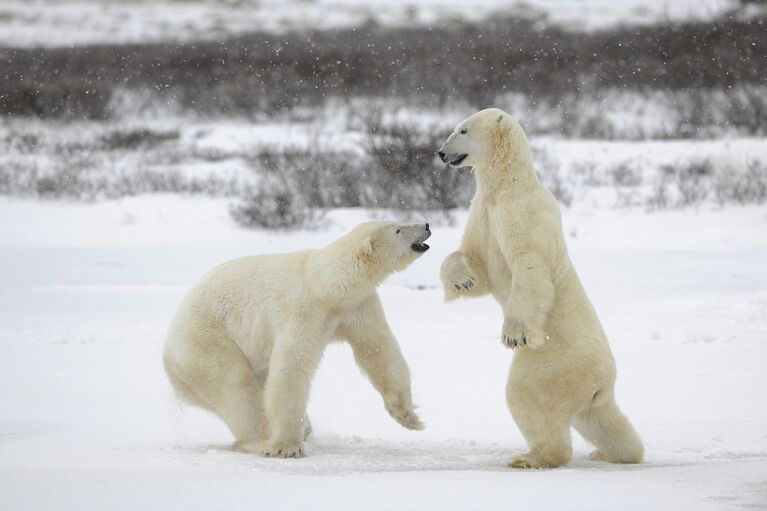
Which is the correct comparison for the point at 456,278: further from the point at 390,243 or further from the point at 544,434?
the point at 544,434

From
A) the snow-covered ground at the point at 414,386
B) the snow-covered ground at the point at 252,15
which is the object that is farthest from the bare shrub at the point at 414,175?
the snow-covered ground at the point at 252,15

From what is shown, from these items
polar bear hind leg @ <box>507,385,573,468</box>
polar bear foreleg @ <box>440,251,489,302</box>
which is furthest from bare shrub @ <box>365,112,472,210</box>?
polar bear hind leg @ <box>507,385,573,468</box>

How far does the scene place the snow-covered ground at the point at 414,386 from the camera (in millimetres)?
2621

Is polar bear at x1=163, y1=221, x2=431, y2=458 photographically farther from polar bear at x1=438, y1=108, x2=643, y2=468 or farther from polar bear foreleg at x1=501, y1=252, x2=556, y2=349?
polar bear foreleg at x1=501, y1=252, x2=556, y2=349

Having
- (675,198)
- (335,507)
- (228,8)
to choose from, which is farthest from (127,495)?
(228,8)

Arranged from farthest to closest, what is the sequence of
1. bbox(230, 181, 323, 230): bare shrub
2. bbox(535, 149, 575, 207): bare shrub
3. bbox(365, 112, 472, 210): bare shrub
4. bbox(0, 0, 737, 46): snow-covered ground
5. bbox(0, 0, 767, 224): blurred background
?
bbox(0, 0, 737, 46): snow-covered ground < bbox(0, 0, 767, 224): blurred background < bbox(365, 112, 472, 210): bare shrub < bbox(535, 149, 575, 207): bare shrub < bbox(230, 181, 323, 230): bare shrub

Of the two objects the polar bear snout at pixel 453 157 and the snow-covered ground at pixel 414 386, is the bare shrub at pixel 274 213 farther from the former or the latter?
the polar bear snout at pixel 453 157

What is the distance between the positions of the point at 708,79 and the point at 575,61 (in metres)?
2.94

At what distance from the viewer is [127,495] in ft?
8.36

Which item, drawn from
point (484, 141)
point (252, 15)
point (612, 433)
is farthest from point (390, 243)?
point (252, 15)

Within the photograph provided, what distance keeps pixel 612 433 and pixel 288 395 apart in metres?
1.08

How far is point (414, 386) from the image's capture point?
4.51 m

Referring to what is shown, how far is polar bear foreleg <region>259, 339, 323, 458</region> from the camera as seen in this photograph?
11.1 ft

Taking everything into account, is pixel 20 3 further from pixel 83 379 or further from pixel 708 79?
pixel 83 379
